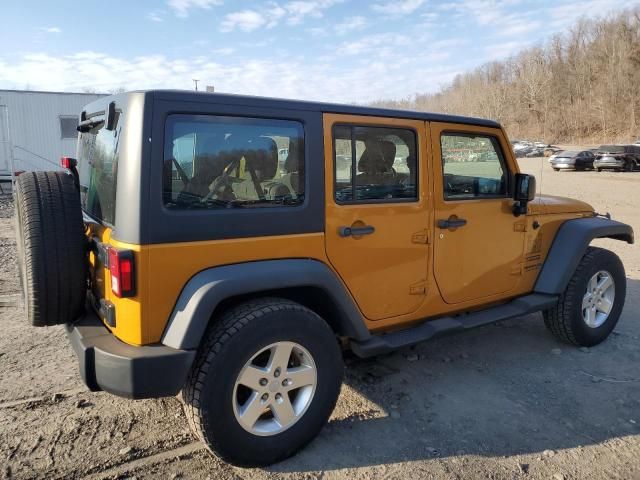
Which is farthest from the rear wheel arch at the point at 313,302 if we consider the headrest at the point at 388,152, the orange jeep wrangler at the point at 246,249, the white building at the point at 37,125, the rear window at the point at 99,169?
the white building at the point at 37,125

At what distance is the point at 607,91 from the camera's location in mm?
64250

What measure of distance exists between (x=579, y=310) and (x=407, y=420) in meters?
2.00

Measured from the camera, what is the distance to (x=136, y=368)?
2.24 meters

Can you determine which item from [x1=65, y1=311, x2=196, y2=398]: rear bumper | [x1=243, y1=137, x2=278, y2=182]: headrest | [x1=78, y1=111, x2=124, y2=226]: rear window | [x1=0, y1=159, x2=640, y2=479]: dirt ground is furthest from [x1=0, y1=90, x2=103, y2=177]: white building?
[x1=65, y1=311, x2=196, y2=398]: rear bumper

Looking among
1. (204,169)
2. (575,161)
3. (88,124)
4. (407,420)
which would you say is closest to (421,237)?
(407,420)

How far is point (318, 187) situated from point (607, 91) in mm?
74483

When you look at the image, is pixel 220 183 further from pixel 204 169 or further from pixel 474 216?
pixel 474 216

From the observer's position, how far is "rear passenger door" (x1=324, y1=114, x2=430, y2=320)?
2850 millimetres

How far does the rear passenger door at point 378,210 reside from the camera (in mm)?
2850

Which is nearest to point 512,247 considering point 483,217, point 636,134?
point 483,217

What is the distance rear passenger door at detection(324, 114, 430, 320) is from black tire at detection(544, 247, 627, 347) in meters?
1.61

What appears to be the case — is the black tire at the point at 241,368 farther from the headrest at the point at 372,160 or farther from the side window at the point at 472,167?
the side window at the point at 472,167

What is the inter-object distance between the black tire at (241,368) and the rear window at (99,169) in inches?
32.2

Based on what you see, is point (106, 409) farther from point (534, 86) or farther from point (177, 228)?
point (534, 86)
